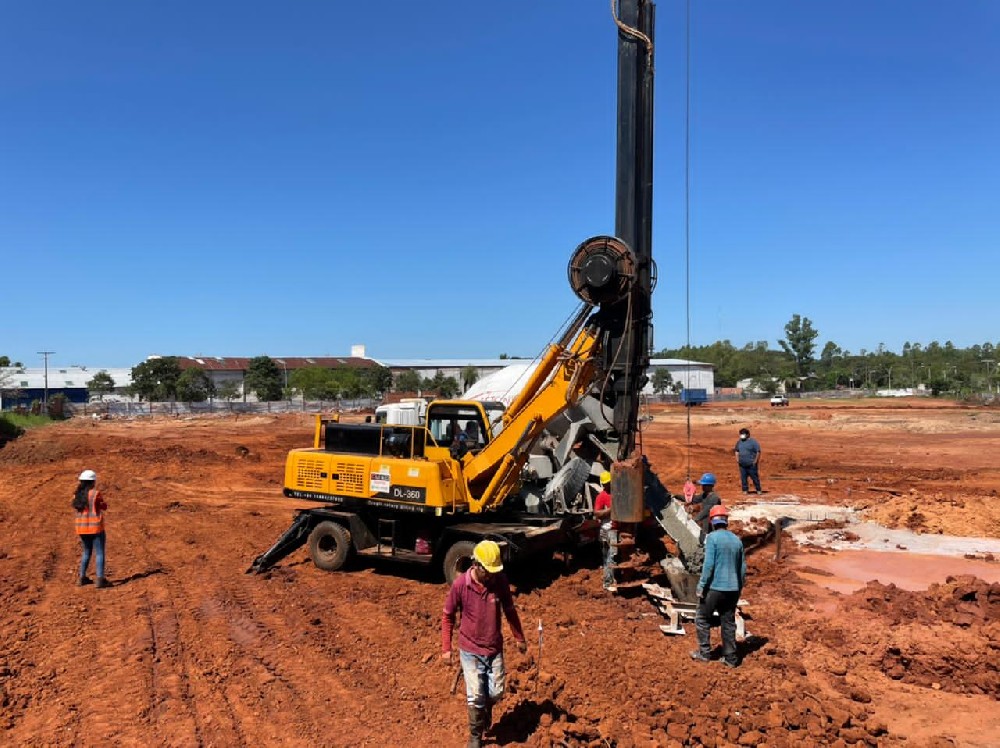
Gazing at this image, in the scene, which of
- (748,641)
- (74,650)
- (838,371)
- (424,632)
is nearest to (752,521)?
(748,641)

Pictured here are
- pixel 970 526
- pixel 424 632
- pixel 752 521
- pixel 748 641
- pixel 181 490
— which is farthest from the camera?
pixel 181 490

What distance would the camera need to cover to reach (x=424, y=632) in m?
8.55

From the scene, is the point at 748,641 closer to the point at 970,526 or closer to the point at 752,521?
the point at 752,521

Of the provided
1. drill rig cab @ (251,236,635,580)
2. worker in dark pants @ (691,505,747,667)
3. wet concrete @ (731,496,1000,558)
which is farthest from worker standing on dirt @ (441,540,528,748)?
wet concrete @ (731,496,1000,558)

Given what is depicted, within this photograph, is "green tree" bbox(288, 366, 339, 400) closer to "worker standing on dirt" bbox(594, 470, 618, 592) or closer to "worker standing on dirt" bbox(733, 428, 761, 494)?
"worker standing on dirt" bbox(733, 428, 761, 494)

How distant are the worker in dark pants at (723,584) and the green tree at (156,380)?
69.0m

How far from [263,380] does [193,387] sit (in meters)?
7.97

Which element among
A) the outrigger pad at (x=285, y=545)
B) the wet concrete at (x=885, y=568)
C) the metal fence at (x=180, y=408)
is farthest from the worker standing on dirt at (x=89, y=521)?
the metal fence at (x=180, y=408)

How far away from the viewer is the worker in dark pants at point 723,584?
23.4 ft

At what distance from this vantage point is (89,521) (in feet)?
34.4

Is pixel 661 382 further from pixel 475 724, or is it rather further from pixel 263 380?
pixel 475 724

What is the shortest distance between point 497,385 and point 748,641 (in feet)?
100

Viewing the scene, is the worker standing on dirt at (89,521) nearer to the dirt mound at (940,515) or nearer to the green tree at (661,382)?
the dirt mound at (940,515)

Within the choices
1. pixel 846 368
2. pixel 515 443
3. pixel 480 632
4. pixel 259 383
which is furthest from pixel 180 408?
pixel 846 368
